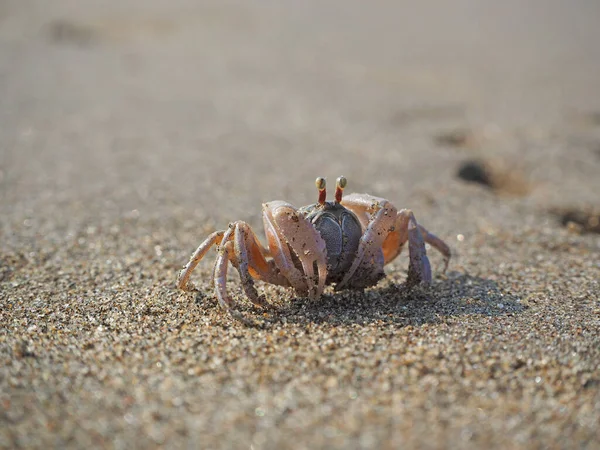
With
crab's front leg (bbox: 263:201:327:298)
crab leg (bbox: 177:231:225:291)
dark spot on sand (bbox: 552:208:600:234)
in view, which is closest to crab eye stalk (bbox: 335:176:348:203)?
crab's front leg (bbox: 263:201:327:298)

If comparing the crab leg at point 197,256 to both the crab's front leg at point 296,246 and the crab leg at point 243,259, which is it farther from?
the crab's front leg at point 296,246

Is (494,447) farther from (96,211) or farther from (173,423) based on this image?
(96,211)

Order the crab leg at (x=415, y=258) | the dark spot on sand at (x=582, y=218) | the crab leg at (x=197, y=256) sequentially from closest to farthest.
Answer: the crab leg at (x=197, y=256) → the crab leg at (x=415, y=258) → the dark spot on sand at (x=582, y=218)

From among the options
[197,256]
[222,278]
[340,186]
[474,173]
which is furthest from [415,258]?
[474,173]

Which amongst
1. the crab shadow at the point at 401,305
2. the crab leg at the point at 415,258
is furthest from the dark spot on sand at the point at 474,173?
the crab leg at the point at 415,258

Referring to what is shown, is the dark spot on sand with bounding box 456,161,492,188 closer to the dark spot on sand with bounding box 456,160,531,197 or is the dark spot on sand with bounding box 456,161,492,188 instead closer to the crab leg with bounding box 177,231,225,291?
the dark spot on sand with bounding box 456,160,531,197

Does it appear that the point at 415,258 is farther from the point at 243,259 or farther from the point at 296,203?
the point at 296,203
